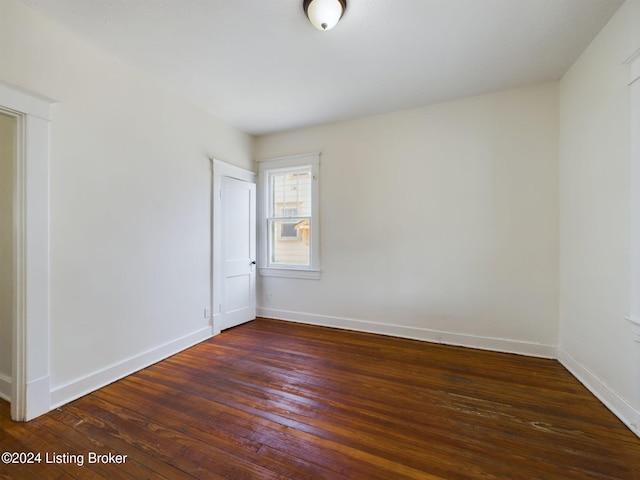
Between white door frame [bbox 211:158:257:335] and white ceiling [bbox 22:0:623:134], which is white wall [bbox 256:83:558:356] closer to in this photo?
white ceiling [bbox 22:0:623:134]

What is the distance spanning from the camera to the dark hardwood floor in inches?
58.1

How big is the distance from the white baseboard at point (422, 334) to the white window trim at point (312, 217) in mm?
594

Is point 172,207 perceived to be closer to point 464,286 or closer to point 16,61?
point 16,61

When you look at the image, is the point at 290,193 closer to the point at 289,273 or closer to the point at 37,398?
the point at 289,273

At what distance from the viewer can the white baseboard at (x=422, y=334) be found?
2.89m

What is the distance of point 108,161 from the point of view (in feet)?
7.80

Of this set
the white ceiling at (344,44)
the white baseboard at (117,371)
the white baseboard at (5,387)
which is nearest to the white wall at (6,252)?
the white baseboard at (5,387)

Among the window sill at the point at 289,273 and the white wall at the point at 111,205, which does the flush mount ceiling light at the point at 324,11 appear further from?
the window sill at the point at 289,273

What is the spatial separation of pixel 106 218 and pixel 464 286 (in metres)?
3.69

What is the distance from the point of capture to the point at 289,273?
13.4 feet

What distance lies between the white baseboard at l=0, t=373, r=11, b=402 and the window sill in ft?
8.93

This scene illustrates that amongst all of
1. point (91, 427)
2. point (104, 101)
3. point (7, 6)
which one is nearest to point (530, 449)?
point (91, 427)

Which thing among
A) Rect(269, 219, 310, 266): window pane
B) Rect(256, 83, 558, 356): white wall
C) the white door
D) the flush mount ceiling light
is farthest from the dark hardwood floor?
the flush mount ceiling light

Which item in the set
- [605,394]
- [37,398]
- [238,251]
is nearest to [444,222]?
[605,394]
